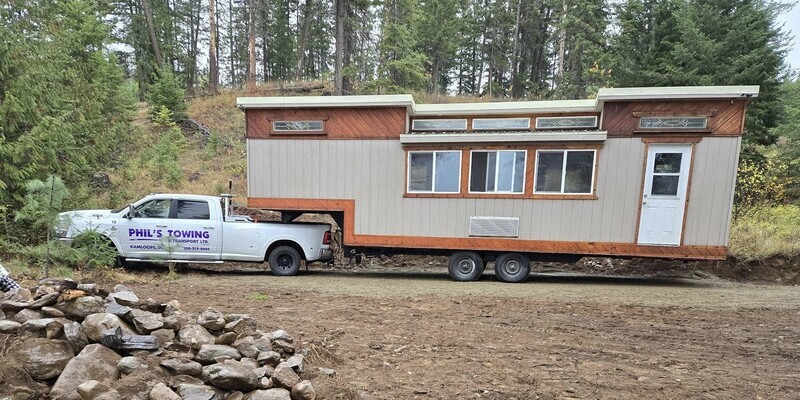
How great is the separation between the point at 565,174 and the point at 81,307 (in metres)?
7.24

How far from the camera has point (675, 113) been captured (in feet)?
22.8

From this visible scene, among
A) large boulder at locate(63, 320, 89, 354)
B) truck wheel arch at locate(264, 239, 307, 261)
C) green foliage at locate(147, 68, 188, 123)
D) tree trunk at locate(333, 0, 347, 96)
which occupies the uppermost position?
tree trunk at locate(333, 0, 347, 96)

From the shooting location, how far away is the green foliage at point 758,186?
11930 millimetres

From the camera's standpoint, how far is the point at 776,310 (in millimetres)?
5473

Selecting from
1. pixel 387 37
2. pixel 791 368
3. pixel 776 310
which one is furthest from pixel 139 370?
pixel 387 37

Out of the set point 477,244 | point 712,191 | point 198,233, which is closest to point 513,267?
point 477,244

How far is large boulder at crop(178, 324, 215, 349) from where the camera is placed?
297 centimetres

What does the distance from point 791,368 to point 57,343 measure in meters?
6.00

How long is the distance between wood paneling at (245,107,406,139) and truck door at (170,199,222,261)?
1.82 meters

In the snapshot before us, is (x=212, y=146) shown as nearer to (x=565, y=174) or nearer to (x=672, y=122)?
(x=565, y=174)

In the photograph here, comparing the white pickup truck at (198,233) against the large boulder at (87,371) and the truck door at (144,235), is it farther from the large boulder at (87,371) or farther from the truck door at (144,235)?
the large boulder at (87,371)

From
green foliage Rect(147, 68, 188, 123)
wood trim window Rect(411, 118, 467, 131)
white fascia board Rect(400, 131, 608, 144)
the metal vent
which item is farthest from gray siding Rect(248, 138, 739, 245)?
green foliage Rect(147, 68, 188, 123)

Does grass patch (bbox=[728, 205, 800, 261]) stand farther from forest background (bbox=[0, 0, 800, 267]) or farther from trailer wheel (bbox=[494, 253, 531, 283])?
trailer wheel (bbox=[494, 253, 531, 283])

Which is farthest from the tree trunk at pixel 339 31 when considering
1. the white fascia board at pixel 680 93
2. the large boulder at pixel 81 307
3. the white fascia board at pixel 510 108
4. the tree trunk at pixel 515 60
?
the tree trunk at pixel 515 60
